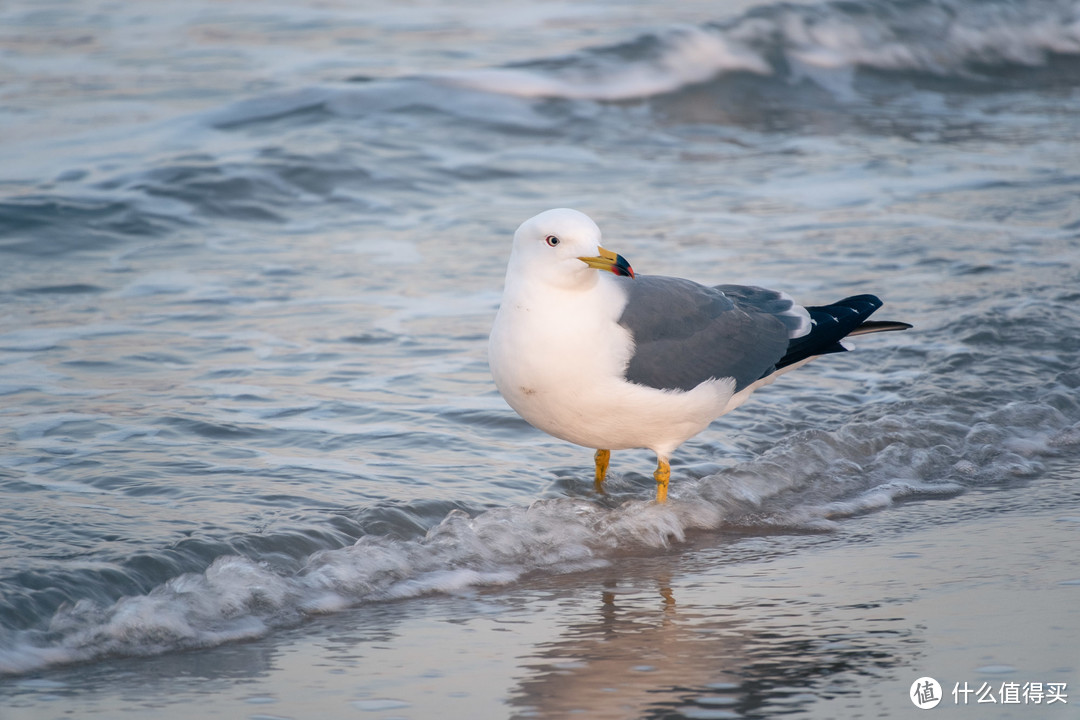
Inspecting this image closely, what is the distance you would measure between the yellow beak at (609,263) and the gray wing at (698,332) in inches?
10.7

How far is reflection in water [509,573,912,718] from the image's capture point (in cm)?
298

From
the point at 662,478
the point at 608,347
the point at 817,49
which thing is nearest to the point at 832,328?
the point at 662,478

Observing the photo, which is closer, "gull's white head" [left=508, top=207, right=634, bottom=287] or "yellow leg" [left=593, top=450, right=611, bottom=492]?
"gull's white head" [left=508, top=207, right=634, bottom=287]

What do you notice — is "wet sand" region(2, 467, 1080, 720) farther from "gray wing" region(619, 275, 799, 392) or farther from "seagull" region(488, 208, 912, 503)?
"gray wing" region(619, 275, 799, 392)

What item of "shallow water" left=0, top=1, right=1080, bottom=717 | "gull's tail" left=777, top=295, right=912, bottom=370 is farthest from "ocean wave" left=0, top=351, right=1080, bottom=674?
"gull's tail" left=777, top=295, right=912, bottom=370

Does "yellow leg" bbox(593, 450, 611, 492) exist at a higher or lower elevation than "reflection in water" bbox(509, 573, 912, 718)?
higher

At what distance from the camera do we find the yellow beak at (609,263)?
12.6ft

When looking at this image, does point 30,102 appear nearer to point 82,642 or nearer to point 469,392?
point 469,392

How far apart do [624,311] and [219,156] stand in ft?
18.8

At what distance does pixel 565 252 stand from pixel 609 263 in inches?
5.6

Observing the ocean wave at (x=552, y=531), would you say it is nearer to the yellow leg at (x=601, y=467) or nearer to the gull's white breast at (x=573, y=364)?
the yellow leg at (x=601, y=467)

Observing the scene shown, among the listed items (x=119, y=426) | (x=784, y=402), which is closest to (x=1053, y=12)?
(x=784, y=402)

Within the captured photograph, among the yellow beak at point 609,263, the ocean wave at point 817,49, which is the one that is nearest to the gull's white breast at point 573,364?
the yellow beak at point 609,263

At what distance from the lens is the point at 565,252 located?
153 inches
